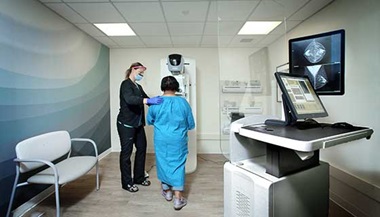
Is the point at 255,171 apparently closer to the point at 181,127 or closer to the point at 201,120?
the point at 181,127

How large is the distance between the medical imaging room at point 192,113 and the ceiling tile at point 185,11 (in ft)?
0.06

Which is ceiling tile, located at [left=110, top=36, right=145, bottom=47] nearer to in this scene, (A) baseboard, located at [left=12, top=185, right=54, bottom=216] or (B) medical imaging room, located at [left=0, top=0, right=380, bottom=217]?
(B) medical imaging room, located at [left=0, top=0, right=380, bottom=217]

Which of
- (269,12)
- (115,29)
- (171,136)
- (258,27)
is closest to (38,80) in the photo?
(115,29)

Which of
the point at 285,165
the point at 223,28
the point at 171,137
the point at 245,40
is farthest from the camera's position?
the point at 245,40

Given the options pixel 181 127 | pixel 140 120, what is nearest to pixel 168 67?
pixel 140 120

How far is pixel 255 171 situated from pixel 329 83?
0.83 meters

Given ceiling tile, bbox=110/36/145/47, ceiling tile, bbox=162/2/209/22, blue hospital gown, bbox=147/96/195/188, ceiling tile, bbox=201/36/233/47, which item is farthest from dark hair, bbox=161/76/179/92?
ceiling tile, bbox=110/36/145/47

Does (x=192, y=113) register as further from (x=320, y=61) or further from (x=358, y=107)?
(x=358, y=107)

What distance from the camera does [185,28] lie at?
3.11m

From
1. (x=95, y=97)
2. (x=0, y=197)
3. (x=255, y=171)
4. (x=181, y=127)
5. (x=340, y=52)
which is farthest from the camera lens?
(x=95, y=97)

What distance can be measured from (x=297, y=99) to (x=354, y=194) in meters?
1.57

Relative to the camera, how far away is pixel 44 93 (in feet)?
7.73

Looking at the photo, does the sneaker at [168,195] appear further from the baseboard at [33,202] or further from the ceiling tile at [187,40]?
the ceiling tile at [187,40]

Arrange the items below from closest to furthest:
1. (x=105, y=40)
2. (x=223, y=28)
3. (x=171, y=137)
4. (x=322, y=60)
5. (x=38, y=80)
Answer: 1. (x=322, y=60)
2. (x=171, y=137)
3. (x=38, y=80)
4. (x=223, y=28)
5. (x=105, y=40)
